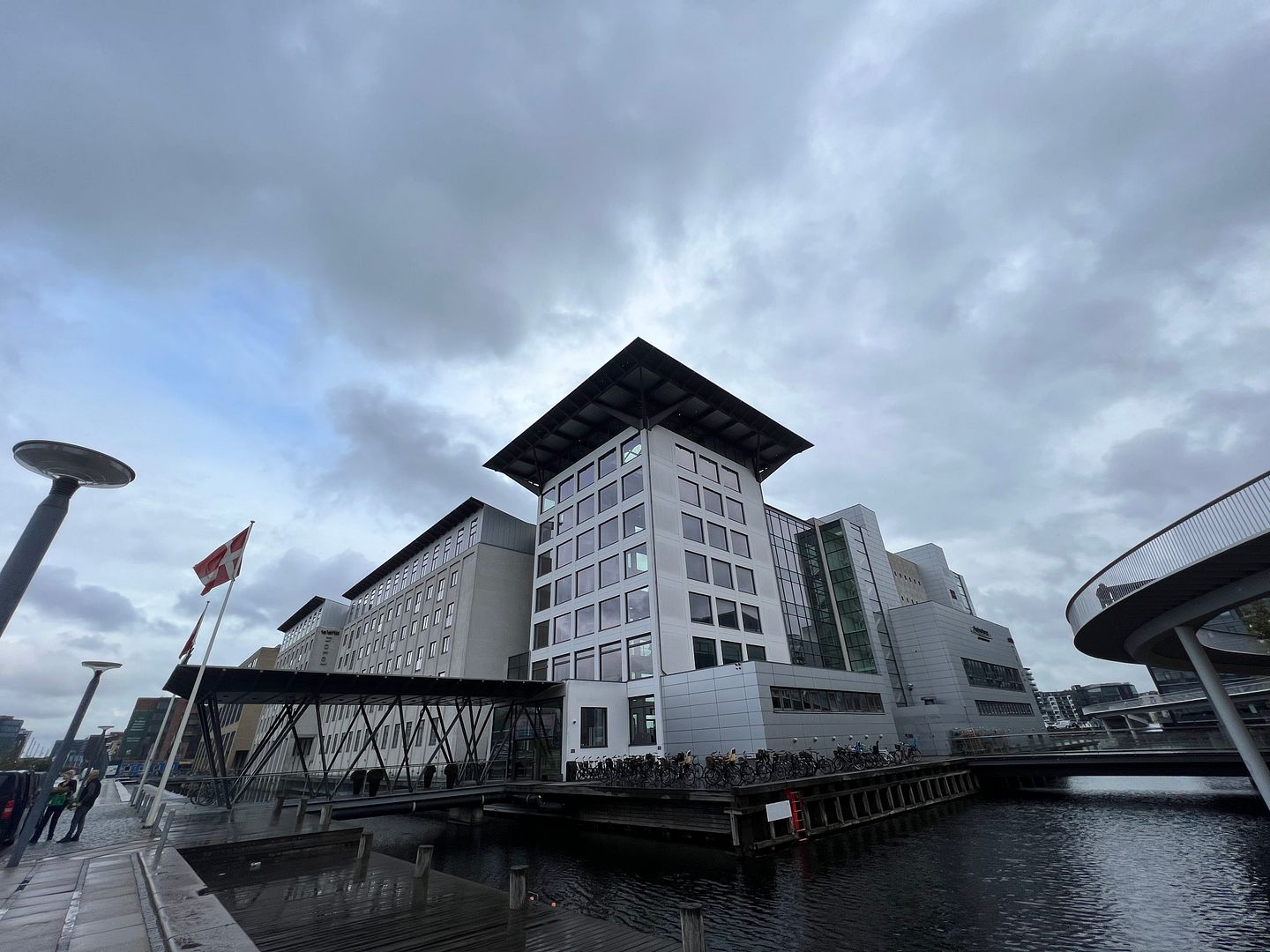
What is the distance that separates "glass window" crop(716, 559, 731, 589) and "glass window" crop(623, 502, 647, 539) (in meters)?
6.60

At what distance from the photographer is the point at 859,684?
40.2 metres

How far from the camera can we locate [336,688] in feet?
94.9

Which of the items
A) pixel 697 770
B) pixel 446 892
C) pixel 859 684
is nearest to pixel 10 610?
pixel 446 892

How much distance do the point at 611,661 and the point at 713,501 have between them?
1592 cm

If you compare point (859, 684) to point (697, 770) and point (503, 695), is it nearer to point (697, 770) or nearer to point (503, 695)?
point (697, 770)

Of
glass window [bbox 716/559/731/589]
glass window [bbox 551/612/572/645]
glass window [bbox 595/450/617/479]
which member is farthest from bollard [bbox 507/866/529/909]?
glass window [bbox 595/450/617/479]

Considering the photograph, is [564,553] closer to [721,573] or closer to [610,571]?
[610,571]

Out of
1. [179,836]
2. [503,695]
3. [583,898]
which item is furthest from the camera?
[503,695]

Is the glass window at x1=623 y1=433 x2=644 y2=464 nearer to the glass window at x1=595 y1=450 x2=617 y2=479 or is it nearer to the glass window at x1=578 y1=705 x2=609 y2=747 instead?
the glass window at x1=595 y1=450 x2=617 y2=479

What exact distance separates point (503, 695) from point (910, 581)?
6073 centimetres

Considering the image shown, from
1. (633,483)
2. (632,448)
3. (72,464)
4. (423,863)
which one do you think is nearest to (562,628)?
(633,483)

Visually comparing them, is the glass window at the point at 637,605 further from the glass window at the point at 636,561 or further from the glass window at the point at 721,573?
the glass window at the point at 721,573

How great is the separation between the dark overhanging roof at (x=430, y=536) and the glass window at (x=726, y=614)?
28.7 metres

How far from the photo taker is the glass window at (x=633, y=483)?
43.6m
